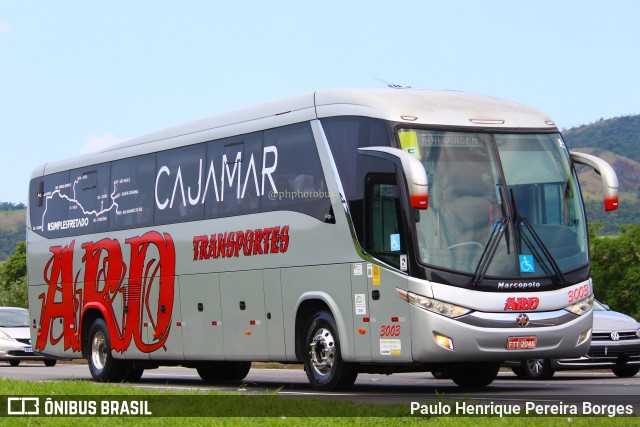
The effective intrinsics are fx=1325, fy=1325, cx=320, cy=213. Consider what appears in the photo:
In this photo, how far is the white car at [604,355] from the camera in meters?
21.5

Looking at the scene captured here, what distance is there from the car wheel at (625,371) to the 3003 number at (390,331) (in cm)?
745

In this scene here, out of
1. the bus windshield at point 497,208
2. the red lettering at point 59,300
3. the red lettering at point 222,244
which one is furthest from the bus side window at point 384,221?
the red lettering at point 59,300

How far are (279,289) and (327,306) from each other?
1068mm

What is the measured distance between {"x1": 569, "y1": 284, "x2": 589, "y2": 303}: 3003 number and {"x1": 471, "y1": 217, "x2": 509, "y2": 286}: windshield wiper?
3.92 feet

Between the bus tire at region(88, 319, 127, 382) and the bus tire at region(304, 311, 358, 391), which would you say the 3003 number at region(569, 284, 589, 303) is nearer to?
the bus tire at region(304, 311, 358, 391)

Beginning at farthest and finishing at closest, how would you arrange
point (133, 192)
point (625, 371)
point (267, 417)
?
1. point (625, 371)
2. point (133, 192)
3. point (267, 417)

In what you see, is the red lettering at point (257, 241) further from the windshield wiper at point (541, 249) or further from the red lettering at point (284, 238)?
the windshield wiper at point (541, 249)

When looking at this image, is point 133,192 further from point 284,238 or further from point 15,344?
point 15,344

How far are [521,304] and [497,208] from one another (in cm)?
119

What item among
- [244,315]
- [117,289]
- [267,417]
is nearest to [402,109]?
[244,315]

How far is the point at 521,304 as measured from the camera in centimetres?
1574

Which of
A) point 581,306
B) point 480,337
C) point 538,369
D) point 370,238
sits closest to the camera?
point 480,337

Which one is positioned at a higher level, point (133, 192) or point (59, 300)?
point (133, 192)

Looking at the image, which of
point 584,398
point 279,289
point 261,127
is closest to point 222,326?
point 279,289
